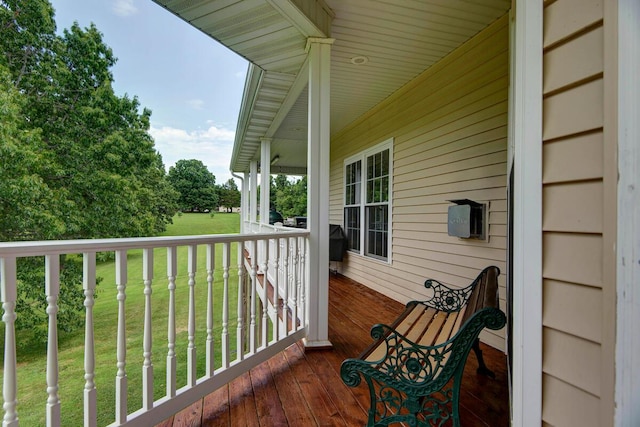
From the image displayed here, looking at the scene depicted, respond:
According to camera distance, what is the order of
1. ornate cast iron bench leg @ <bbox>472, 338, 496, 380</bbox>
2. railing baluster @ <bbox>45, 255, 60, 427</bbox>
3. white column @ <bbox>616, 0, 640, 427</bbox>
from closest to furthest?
white column @ <bbox>616, 0, 640, 427</bbox>, railing baluster @ <bbox>45, 255, 60, 427</bbox>, ornate cast iron bench leg @ <bbox>472, 338, 496, 380</bbox>

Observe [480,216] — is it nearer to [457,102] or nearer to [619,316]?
[457,102]

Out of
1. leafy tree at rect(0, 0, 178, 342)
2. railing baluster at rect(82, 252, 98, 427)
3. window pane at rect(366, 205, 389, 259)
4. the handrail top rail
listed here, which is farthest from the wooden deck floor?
leafy tree at rect(0, 0, 178, 342)

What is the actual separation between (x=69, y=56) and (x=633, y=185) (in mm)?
10938

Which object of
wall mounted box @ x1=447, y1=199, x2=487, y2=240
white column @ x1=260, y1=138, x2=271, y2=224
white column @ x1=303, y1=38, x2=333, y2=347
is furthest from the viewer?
white column @ x1=260, y1=138, x2=271, y2=224

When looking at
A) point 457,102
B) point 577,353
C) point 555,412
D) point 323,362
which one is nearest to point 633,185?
point 577,353

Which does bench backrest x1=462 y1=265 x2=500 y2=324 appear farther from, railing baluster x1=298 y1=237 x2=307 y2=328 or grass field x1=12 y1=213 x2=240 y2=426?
grass field x1=12 y1=213 x2=240 y2=426

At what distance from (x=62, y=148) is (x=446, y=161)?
801cm

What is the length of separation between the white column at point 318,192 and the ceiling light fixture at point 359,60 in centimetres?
78

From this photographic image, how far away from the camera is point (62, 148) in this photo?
6812 mm

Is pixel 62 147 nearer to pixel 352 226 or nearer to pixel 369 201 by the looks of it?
pixel 352 226

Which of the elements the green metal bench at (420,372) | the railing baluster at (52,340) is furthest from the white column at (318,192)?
the railing baluster at (52,340)

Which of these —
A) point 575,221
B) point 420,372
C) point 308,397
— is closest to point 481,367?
point 420,372

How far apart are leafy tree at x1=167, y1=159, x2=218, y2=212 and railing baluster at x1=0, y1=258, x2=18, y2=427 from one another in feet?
51.1

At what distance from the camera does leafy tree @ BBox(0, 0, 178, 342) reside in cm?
524
